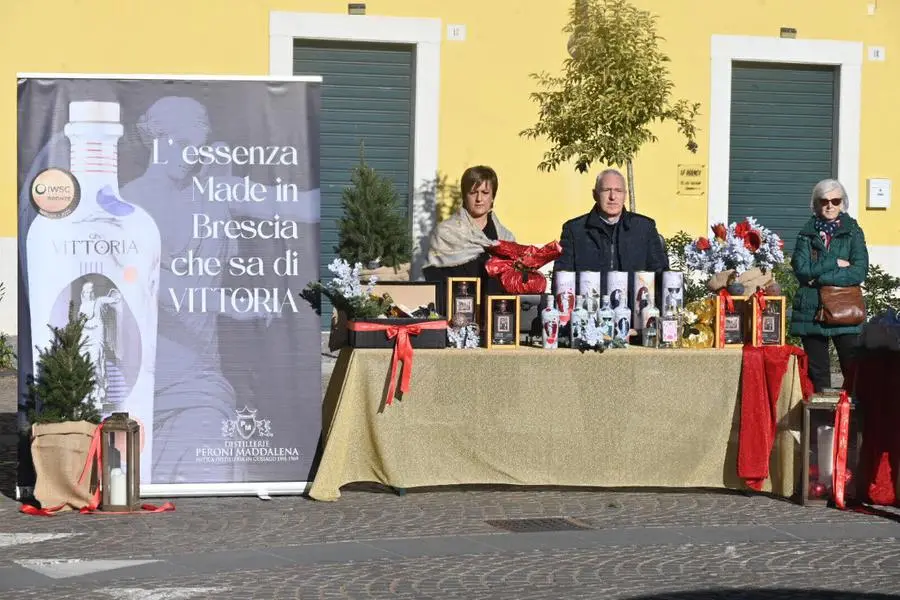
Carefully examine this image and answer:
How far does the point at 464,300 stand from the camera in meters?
8.90

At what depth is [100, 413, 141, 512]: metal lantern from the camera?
8297mm

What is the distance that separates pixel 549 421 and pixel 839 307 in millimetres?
2027

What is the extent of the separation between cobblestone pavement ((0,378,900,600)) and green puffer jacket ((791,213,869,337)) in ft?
4.07

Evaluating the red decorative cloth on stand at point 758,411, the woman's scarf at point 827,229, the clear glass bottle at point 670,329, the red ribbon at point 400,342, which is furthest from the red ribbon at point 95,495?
the woman's scarf at point 827,229

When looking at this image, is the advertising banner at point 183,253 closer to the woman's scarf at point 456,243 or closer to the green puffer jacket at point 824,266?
the woman's scarf at point 456,243

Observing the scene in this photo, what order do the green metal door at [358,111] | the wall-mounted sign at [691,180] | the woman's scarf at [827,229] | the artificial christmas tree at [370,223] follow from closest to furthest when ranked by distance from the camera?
the woman's scarf at [827,229] → the artificial christmas tree at [370,223] → the green metal door at [358,111] → the wall-mounted sign at [691,180]

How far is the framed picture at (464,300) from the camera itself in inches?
350

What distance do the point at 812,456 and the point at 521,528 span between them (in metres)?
1.88

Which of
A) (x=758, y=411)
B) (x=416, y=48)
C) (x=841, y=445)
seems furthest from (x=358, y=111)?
(x=841, y=445)

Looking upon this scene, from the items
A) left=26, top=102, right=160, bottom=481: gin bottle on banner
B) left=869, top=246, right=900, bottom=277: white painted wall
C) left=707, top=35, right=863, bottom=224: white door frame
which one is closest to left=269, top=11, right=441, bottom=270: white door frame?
left=707, top=35, right=863, bottom=224: white door frame

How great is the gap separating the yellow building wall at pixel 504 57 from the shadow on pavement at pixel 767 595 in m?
11.3

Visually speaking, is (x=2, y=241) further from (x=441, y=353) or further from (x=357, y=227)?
(x=441, y=353)

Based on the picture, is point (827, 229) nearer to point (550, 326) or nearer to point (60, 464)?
point (550, 326)

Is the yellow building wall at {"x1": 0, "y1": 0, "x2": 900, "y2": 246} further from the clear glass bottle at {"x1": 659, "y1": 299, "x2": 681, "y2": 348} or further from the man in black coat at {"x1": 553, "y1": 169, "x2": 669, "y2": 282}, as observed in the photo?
the clear glass bottle at {"x1": 659, "y1": 299, "x2": 681, "y2": 348}
